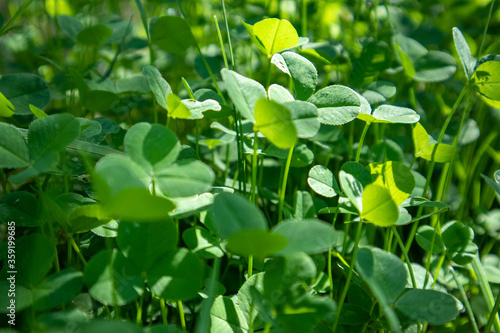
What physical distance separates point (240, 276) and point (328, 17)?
1.14 metres

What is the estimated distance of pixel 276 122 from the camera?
0.53m

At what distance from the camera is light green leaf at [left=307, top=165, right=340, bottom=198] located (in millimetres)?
644

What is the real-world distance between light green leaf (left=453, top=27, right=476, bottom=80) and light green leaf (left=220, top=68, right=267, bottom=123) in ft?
1.10

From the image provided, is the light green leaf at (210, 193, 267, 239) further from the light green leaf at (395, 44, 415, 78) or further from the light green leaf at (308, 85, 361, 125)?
the light green leaf at (395, 44, 415, 78)

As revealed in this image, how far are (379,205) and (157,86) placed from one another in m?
0.36

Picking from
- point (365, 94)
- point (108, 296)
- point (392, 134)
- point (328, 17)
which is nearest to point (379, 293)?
point (108, 296)

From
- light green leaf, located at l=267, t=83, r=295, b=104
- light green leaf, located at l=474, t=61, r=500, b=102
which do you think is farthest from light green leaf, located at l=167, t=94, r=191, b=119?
light green leaf, located at l=474, t=61, r=500, b=102

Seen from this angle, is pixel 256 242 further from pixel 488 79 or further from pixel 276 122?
pixel 488 79

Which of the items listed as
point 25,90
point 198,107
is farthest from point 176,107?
point 25,90

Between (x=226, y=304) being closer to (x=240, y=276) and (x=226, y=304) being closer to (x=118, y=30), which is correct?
(x=240, y=276)

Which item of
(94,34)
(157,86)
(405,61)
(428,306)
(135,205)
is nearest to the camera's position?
(135,205)

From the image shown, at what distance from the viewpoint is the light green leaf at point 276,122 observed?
0.52m

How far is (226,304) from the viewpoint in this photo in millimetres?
569

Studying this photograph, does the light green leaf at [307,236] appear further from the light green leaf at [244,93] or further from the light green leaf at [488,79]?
the light green leaf at [488,79]
